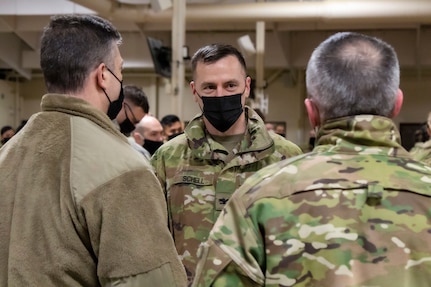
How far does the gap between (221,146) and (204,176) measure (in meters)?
0.14

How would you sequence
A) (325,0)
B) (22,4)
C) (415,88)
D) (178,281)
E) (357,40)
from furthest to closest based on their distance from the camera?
(415,88), (22,4), (325,0), (178,281), (357,40)

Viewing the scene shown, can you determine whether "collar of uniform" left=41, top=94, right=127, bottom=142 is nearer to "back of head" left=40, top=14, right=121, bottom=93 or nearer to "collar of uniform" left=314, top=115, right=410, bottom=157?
"back of head" left=40, top=14, right=121, bottom=93

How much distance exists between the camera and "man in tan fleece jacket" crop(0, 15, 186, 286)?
4.59 ft

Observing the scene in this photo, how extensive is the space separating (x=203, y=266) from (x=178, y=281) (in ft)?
0.75

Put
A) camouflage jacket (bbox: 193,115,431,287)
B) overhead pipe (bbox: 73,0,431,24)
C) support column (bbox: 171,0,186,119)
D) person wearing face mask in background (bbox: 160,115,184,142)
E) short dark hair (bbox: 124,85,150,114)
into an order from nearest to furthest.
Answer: camouflage jacket (bbox: 193,115,431,287), short dark hair (bbox: 124,85,150,114), person wearing face mask in background (bbox: 160,115,184,142), support column (bbox: 171,0,186,119), overhead pipe (bbox: 73,0,431,24)

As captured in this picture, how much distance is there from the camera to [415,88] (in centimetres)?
1176

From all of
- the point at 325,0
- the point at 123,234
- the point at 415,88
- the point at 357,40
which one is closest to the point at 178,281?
the point at 123,234

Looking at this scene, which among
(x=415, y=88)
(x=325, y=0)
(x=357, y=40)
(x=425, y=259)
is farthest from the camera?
(x=415, y=88)

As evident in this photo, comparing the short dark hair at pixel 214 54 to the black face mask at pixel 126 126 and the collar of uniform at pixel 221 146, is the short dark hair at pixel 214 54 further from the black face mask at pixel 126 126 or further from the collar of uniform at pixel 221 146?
the black face mask at pixel 126 126

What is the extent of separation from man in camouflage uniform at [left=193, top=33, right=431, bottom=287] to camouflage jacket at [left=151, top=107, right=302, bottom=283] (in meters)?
0.99

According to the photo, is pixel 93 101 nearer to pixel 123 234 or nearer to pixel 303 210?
pixel 123 234

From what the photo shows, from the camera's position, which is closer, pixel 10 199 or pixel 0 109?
pixel 10 199

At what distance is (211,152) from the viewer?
7.70 feet

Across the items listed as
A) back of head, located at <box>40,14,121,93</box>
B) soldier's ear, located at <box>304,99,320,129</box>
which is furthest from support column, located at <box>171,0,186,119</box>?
soldier's ear, located at <box>304,99,320,129</box>
